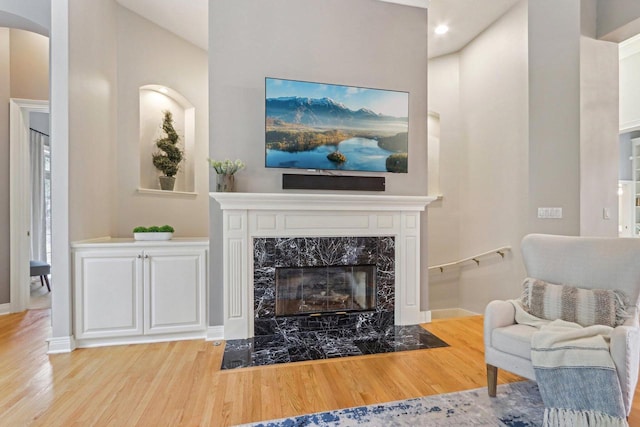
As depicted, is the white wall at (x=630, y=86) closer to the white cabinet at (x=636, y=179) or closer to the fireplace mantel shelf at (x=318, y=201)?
the white cabinet at (x=636, y=179)

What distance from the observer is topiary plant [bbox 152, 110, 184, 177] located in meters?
3.96

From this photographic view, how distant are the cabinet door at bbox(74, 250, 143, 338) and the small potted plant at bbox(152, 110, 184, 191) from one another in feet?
4.49

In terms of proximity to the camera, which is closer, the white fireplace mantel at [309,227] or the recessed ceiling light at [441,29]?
the white fireplace mantel at [309,227]

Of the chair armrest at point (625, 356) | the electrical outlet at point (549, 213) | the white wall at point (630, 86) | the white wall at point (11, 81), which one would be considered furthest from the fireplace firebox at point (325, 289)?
the white wall at point (630, 86)

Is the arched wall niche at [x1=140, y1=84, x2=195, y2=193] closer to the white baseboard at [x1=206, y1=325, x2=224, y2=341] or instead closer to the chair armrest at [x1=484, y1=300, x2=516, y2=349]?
the white baseboard at [x1=206, y1=325, x2=224, y2=341]

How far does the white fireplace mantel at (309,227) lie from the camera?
9.89 feet

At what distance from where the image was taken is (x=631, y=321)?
1.83 meters

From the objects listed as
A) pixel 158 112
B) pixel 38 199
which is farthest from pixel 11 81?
pixel 38 199

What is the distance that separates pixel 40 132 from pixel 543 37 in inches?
277

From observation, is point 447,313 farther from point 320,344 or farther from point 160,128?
point 160,128

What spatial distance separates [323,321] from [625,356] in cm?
230

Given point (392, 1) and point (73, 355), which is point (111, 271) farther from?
point (392, 1)

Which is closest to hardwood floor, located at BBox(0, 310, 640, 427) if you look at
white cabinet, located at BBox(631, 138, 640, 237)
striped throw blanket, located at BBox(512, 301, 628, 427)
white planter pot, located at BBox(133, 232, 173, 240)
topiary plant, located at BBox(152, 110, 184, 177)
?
striped throw blanket, located at BBox(512, 301, 628, 427)

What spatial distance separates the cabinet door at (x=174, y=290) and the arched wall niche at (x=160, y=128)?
1342mm
